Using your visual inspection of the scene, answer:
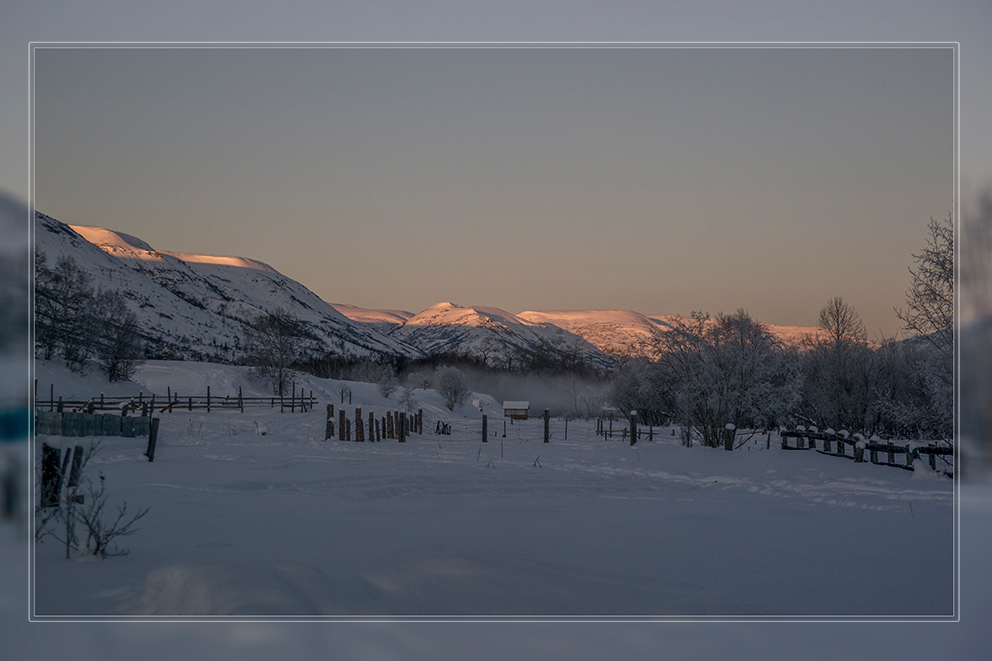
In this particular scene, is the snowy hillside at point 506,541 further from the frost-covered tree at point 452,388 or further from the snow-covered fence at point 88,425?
the frost-covered tree at point 452,388

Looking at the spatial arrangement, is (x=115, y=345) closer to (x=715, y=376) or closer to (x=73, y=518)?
(x=715, y=376)

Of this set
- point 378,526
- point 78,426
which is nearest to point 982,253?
point 378,526

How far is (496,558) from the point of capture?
7750mm

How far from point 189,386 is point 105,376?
10694 mm

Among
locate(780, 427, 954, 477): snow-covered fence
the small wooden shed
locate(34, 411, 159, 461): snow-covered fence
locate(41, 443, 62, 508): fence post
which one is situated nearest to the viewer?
locate(41, 443, 62, 508): fence post

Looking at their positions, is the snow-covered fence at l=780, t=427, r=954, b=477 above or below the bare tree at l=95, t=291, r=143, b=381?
below

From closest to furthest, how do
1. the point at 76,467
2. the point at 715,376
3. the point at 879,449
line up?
the point at 76,467 → the point at 879,449 → the point at 715,376

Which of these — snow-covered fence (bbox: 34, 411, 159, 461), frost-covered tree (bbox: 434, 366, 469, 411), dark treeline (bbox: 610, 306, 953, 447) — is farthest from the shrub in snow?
frost-covered tree (bbox: 434, 366, 469, 411)

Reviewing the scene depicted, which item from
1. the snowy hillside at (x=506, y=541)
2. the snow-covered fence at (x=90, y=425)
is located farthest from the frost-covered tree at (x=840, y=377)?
the snow-covered fence at (x=90, y=425)

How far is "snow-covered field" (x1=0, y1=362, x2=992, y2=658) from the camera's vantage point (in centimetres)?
516

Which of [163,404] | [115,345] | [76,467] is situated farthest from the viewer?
[115,345]

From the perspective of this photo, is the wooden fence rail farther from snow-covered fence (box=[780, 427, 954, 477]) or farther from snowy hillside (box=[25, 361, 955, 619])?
snow-covered fence (box=[780, 427, 954, 477])

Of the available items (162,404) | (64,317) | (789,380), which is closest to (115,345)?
(64,317)

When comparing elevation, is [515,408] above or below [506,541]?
below
